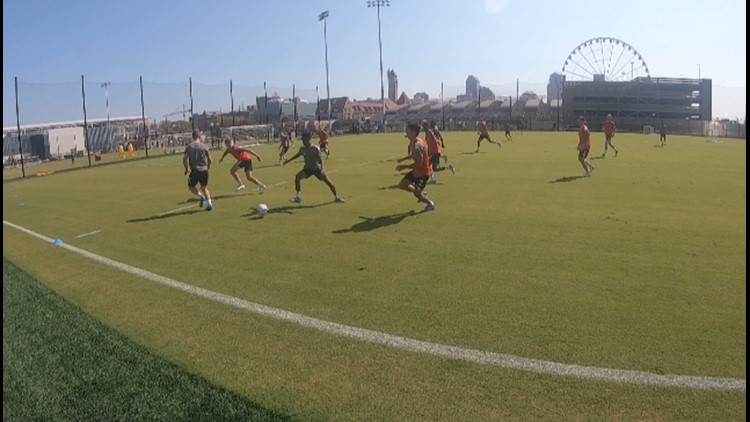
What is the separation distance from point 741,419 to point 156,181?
21.9 m

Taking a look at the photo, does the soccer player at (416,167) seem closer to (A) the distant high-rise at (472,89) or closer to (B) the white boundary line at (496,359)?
(B) the white boundary line at (496,359)

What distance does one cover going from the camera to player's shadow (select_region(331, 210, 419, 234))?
10.5 meters

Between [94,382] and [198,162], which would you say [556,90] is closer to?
→ [198,162]

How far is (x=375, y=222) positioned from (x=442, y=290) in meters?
4.54

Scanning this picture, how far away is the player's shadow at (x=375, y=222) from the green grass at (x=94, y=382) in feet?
16.6

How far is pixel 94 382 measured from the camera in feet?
15.4

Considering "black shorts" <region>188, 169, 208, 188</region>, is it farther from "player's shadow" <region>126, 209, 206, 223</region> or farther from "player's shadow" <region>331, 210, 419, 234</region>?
"player's shadow" <region>331, 210, 419, 234</region>

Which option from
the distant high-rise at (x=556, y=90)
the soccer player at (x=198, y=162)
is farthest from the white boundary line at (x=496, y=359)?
the distant high-rise at (x=556, y=90)

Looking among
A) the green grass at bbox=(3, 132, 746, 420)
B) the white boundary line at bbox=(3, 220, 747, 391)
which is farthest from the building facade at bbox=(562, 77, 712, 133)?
the white boundary line at bbox=(3, 220, 747, 391)

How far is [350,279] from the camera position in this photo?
24.0ft

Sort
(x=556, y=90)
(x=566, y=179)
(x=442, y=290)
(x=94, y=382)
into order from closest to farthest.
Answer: (x=94, y=382) < (x=442, y=290) < (x=566, y=179) < (x=556, y=90)

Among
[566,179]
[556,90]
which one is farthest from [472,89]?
[566,179]

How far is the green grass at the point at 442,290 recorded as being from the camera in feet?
14.1

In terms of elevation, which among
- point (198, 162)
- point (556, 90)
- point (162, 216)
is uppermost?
point (556, 90)
